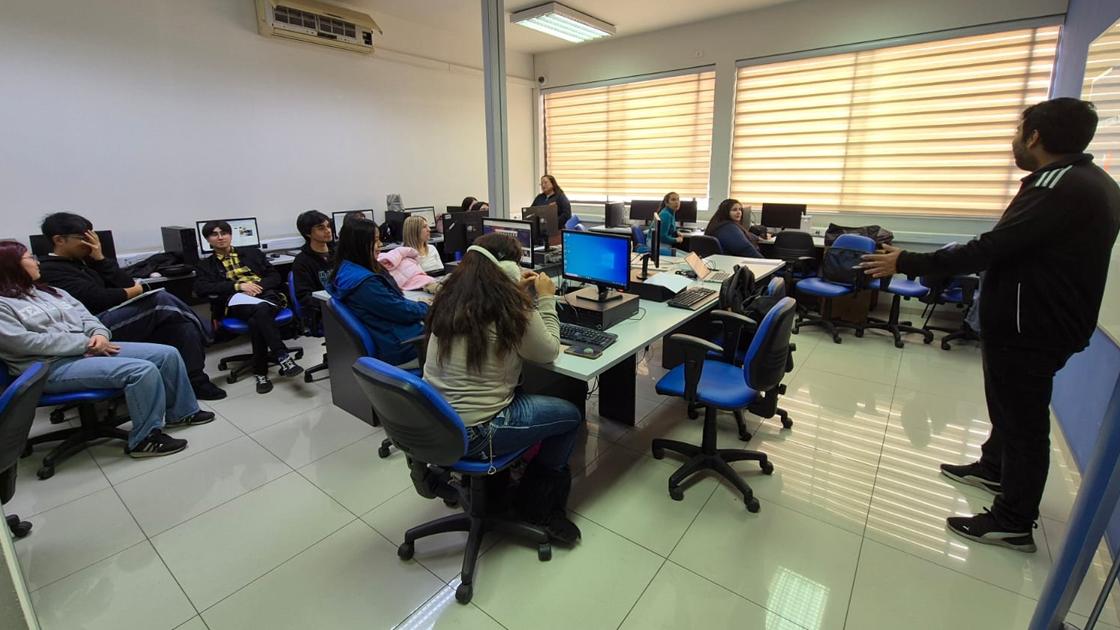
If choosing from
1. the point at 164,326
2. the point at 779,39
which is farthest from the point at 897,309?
the point at 164,326

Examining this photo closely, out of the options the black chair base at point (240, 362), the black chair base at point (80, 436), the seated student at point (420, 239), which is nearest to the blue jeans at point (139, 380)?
the black chair base at point (80, 436)

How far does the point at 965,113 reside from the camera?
479 centimetres

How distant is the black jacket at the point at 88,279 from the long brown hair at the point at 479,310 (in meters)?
2.71

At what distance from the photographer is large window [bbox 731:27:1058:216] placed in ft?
15.3

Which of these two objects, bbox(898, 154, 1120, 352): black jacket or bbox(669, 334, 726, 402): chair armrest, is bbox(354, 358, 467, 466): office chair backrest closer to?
bbox(669, 334, 726, 402): chair armrest

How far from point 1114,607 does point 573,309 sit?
7.38ft

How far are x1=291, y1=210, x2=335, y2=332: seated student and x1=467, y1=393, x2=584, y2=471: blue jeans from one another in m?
2.32

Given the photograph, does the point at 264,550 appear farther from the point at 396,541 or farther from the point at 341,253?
the point at 341,253

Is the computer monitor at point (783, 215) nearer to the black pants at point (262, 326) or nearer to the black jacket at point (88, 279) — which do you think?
the black pants at point (262, 326)

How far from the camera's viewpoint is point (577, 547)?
6.70 ft

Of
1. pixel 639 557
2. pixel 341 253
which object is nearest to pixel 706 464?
pixel 639 557

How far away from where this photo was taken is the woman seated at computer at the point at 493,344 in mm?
1737

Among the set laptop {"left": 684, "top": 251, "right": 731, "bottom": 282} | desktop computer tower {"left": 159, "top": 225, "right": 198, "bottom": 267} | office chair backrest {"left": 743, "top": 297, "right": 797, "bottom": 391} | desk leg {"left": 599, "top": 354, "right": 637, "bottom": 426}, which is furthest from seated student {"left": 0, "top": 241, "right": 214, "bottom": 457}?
laptop {"left": 684, "top": 251, "right": 731, "bottom": 282}

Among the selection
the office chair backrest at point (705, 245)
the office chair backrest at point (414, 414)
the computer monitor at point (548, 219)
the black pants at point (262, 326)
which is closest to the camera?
the office chair backrest at point (414, 414)
